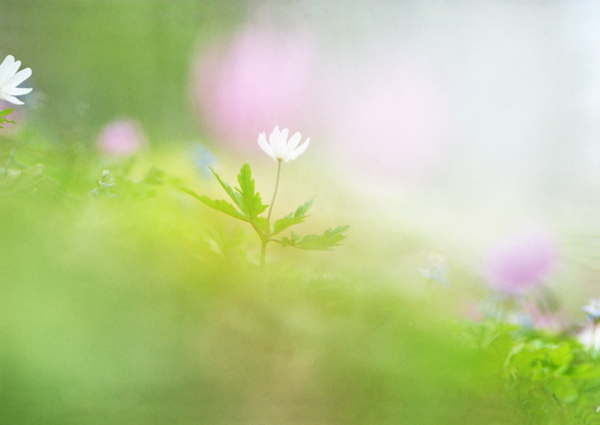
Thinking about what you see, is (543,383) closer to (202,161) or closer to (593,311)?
(593,311)

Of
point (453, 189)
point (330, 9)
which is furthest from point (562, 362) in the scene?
point (330, 9)

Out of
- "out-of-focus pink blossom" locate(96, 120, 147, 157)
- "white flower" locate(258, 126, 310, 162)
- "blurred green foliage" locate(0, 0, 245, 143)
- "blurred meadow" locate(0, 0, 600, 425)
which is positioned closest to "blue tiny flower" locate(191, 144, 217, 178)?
"blurred meadow" locate(0, 0, 600, 425)

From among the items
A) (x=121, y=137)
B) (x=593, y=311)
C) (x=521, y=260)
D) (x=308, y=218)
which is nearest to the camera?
(x=593, y=311)

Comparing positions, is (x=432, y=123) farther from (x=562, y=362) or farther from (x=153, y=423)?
(x=153, y=423)

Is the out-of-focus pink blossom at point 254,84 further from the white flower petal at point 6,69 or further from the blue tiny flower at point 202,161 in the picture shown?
the white flower petal at point 6,69

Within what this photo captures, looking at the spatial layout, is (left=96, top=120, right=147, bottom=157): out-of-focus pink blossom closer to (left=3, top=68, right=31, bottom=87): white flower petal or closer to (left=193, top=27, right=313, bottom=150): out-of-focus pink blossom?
(left=193, top=27, right=313, bottom=150): out-of-focus pink blossom

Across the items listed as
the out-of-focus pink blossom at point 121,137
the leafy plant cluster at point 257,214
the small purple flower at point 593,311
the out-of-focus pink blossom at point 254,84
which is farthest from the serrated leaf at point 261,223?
the out-of-focus pink blossom at point 254,84

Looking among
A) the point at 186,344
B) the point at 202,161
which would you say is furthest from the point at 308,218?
the point at 186,344
